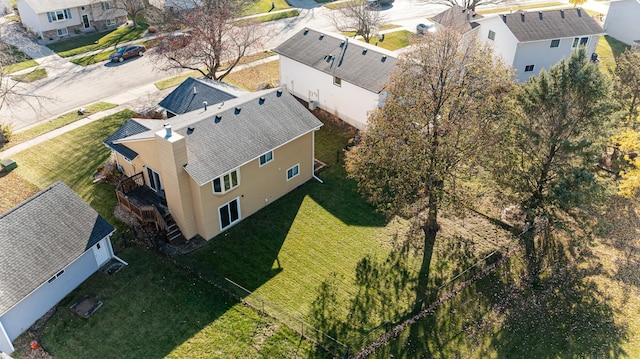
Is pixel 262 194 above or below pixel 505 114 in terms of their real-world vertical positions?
below

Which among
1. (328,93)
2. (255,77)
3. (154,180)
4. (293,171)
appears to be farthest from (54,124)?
(328,93)

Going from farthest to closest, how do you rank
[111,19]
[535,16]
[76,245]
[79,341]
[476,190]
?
[111,19] → [535,16] → [476,190] → [76,245] → [79,341]

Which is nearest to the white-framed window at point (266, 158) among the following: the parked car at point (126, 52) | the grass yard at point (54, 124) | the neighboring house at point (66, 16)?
the grass yard at point (54, 124)

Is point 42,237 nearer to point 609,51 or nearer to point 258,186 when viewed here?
point 258,186

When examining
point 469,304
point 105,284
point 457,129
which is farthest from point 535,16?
point 105,284

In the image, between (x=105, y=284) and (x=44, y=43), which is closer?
(x=105, y=284)

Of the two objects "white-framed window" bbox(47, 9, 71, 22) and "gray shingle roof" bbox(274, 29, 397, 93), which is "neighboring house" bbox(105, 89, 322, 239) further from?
"white-framed window" bbox(47, 9, 71, 22)

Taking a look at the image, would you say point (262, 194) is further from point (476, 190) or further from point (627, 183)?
point (627, 183)
